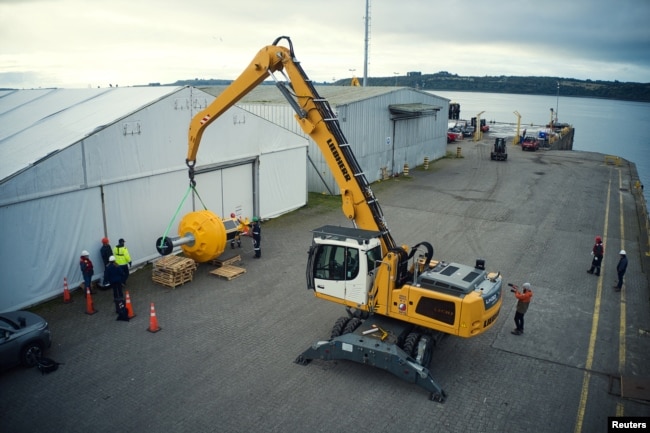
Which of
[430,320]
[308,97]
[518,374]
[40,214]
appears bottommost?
[518,374]

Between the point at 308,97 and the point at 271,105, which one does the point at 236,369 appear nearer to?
the point at 308,97

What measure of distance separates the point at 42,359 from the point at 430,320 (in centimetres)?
907

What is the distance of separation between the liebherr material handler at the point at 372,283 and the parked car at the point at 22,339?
20.3 ft

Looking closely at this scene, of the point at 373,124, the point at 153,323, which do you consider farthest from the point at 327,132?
the point at 373,124

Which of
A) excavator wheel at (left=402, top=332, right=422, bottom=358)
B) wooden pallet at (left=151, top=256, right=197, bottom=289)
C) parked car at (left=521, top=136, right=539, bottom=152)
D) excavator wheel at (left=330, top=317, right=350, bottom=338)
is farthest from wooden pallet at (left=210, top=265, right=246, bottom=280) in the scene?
parked car at (left=521, top=136, right=539, bottom=152)

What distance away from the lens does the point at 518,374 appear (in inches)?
446

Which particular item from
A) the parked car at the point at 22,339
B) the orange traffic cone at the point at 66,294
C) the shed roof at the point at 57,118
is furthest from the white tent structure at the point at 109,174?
the parked car at the point at 22,339

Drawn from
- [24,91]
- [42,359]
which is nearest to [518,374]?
[42,359]

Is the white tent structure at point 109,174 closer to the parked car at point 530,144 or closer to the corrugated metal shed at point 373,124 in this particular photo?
the corrugated metal shed at point 373,124

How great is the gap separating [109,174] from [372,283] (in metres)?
9.94

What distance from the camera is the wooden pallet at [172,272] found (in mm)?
15898

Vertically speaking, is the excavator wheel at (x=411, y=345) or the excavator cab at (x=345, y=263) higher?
the excavator cab at (x=345, y=263)

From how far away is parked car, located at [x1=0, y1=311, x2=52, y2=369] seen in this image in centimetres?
1077

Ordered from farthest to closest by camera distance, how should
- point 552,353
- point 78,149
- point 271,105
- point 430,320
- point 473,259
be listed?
point 271,105, point 473,259, point 78,149, point 552,353, point 430,320
